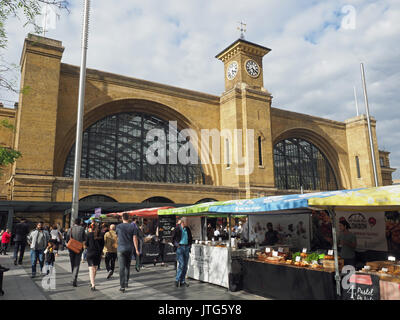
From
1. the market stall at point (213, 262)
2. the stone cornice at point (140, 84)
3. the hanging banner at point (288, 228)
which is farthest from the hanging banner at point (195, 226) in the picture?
the stone cornice at point (140, 84)

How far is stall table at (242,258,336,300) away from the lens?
20.9 feet

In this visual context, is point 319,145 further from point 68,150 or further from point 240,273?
point 240,273

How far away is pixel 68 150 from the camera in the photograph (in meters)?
25.3

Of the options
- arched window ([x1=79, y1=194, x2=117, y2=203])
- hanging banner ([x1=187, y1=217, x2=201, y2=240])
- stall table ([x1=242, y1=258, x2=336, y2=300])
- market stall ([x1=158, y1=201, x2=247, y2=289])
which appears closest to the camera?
stall table ([x1=242, y1=258, x2=336, y2=300])

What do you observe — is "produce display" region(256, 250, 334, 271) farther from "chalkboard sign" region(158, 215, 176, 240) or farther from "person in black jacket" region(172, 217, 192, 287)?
"chalkboard sign" region(158, 215, 176, 240)

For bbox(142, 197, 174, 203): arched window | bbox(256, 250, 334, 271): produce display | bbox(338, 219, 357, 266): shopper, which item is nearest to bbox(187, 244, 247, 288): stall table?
bbox(256, 250, 334, 271): produce display

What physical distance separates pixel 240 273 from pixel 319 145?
36484 mm

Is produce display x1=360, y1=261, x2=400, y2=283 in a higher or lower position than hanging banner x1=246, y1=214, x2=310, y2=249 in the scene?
lower

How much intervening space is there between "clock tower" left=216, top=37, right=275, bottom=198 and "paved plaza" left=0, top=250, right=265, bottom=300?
2010cm

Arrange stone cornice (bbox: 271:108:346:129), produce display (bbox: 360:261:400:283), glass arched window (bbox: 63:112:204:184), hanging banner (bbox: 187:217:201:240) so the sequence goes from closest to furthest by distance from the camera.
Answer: produce display (bbox: 360:261:400:283) < hanging banner (bbox: 187:217:201:240) < glass arched window (bbox: 63:112:204:184) < stone cornice (bbox: 271:108:346:129)

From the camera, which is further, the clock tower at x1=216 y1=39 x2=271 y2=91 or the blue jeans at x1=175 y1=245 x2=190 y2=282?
the clock tower at x1=216 y1=39 x2=271 y2=91

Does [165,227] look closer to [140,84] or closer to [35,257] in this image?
[35,257]

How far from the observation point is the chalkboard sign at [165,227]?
12.8m

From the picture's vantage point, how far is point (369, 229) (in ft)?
31.4
